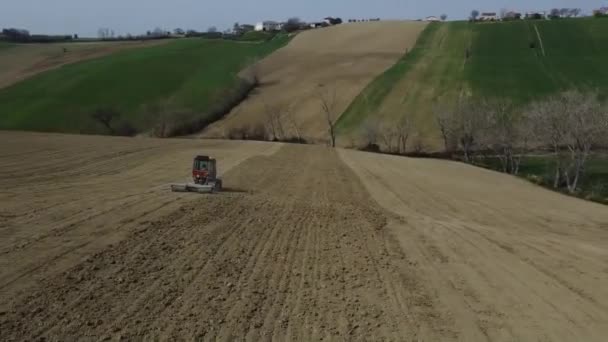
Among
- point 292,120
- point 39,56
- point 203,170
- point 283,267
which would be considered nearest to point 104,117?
point 292,120

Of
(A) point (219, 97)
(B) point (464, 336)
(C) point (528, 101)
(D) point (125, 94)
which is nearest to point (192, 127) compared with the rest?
(A) point (219, 97)

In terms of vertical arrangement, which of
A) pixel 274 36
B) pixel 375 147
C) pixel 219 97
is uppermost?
pixel 274 36

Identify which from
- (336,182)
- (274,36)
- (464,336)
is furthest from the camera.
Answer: (274,36)

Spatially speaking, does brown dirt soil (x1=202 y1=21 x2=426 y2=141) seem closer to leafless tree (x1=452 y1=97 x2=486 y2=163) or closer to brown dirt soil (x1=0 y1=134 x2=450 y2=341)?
leafless tree (x1=452 y1=97 x2=486 y2=163)

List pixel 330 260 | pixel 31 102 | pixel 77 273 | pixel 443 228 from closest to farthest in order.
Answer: pixel 77 273
pixel 330 260
pixel 443 228
pixel 31 102

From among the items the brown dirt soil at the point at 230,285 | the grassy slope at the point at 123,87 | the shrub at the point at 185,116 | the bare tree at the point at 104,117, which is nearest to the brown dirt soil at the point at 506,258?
the brown dirt soil at the point at 230,285

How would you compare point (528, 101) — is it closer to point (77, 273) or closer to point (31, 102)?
point (31, 102)

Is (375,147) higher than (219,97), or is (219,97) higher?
(219,97)

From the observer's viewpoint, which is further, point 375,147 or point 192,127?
point 192,127
